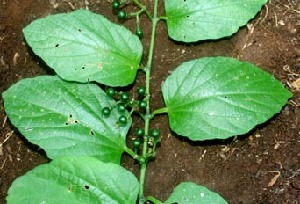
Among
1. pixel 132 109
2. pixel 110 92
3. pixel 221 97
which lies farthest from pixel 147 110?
pixel 221 97

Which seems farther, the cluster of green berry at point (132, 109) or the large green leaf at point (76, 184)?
the cluster of green berry at point (132, 109)

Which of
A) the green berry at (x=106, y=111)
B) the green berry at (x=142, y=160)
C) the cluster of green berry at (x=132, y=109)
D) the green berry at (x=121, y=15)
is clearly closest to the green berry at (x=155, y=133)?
the cluster of green berry at (x=132, y=109)

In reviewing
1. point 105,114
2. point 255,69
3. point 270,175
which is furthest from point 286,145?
point 105,114

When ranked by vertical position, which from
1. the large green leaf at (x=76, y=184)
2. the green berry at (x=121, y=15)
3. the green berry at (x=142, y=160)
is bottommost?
the large green leaf at (x=76, y=184)

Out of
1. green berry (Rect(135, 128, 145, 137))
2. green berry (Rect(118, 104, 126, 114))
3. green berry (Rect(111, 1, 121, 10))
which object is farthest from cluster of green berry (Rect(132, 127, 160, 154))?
green berry (Rect(111, 1, 121, 10))

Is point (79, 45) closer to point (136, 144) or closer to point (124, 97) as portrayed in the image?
point (124, 97)

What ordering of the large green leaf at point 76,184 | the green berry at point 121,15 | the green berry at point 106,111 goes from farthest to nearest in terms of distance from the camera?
the green berry at point 121,15 < the green berry at point 106,111 < the large green leaf at point 76,184

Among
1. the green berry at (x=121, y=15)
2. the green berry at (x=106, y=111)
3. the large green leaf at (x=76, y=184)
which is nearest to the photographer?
the large green leaf at (x=76, y=184)

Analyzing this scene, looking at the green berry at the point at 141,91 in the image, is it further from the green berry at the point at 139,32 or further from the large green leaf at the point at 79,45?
the green berry at the point at 139,32
